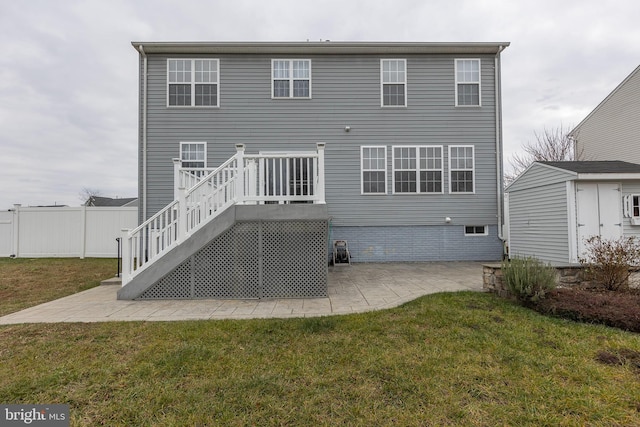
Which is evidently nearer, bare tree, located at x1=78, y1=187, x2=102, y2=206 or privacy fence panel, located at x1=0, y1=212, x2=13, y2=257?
privacy fence panel, located at x1=0, y1=212, x2=13, y2=257

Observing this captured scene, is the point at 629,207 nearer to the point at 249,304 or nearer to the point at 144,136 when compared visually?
the point at 249,304

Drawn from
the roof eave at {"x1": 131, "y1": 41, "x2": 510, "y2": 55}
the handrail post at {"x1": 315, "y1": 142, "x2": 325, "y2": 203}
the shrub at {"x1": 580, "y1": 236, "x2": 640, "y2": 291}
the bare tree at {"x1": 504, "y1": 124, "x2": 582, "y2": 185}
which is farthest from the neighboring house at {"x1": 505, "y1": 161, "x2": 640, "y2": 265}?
the bare tree at {"x1": 504, "y1": 124, "x2": 582, "y2": 185}

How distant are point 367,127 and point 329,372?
8.55 metres

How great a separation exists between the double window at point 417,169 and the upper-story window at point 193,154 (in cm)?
650

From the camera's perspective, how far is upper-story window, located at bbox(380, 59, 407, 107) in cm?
980

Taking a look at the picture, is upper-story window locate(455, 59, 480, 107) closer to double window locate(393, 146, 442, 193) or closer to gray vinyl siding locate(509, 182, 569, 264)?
double window locate(393, 146, 442, 193)

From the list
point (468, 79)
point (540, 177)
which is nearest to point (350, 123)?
point (468, 79)

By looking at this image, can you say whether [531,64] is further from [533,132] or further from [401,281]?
[401,281]

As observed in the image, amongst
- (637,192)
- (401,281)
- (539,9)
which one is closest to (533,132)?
(539,9)

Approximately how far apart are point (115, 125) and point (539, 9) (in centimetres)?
2196

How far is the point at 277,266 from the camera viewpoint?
5285 millimetres

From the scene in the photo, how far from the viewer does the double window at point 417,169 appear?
973 cm

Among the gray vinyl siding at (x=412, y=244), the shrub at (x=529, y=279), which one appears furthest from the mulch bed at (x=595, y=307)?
the gray vinyl siding at (x=412, y=244)

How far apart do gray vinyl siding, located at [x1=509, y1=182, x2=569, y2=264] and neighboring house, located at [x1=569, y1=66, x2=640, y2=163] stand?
578 cm
